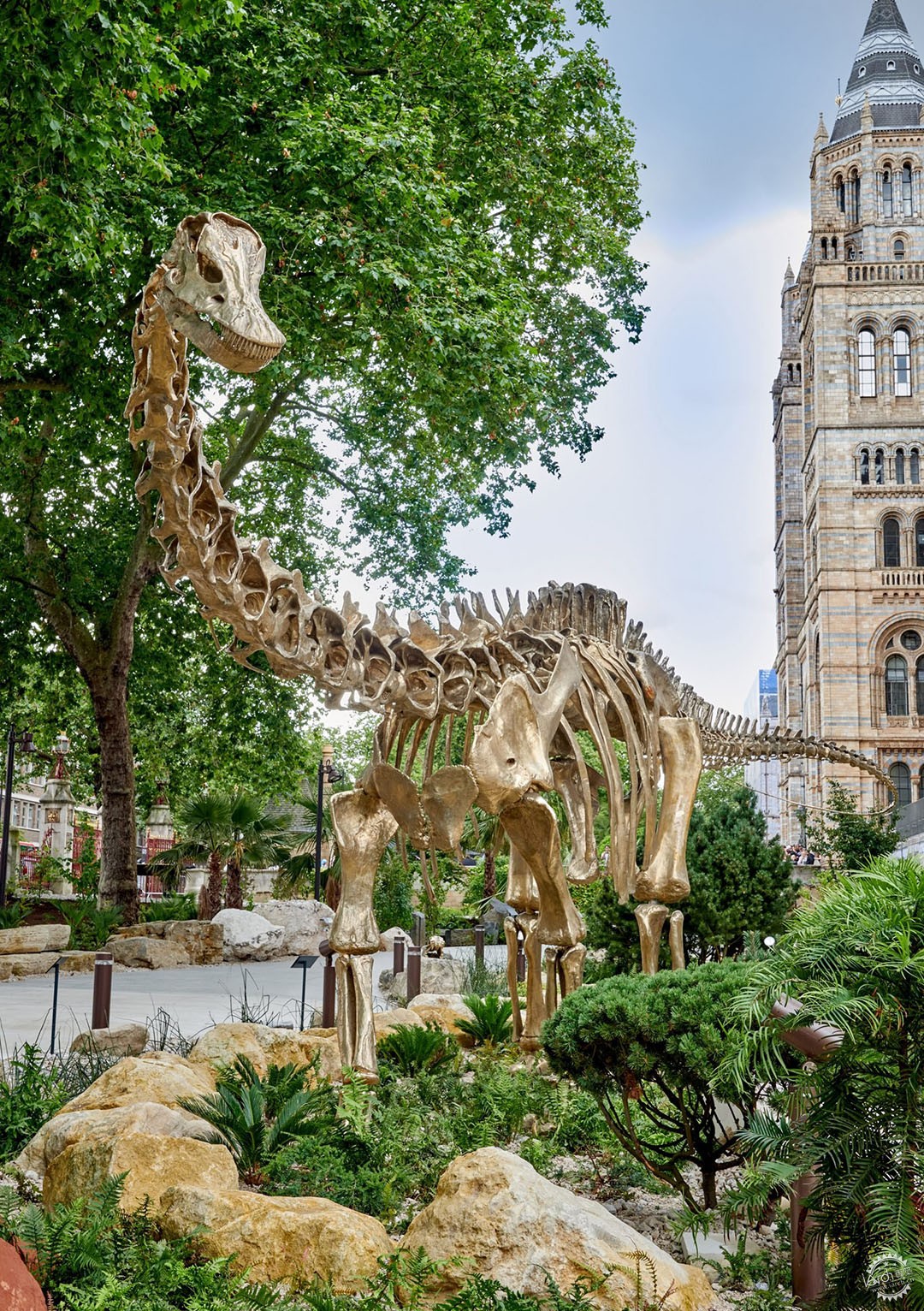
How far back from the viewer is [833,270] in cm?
A: 5747

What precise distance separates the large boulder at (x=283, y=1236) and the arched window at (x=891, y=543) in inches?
2135

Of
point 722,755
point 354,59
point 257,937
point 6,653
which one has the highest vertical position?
point 354,59

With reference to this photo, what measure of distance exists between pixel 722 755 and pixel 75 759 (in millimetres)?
17122

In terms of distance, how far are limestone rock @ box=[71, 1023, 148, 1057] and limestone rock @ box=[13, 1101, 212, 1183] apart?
3.01 meters

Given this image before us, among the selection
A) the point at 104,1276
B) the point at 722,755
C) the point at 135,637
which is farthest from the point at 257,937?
the point at 104,1276

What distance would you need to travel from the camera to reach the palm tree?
78.7 feet

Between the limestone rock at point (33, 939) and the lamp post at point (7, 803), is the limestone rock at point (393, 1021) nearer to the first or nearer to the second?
the limestone rock at point (33, 939)

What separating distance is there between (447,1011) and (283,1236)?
20.7 ft

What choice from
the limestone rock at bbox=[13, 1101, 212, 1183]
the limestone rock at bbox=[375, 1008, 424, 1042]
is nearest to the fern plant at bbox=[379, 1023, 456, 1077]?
the limestone rock at bbox=[375, 1008, 424, 1042]

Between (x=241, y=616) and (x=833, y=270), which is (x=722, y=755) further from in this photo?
(x=833, y=270)

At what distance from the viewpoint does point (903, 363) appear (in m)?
57.4

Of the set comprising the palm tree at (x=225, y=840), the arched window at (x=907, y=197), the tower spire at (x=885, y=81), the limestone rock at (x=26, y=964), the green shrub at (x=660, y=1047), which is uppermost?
the tower spire at (x=885, y=81)

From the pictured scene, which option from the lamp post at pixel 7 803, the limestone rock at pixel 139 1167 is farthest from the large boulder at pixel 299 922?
the limestone rock at pixel 139 1167

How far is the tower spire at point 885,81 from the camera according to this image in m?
63.5
